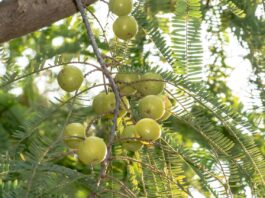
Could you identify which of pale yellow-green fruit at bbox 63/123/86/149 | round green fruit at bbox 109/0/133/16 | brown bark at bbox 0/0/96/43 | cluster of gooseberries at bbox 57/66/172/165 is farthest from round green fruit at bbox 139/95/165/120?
brown bark at bbox 0/0/96/43

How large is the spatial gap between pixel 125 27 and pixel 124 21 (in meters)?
0.02

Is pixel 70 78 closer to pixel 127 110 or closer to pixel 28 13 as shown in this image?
pixel 127 110

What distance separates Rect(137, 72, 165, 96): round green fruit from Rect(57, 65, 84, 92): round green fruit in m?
0.12

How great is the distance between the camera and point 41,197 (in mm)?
1079

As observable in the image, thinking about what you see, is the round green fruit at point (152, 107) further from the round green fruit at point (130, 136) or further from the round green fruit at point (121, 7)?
the round green fruit at point (121, 7)

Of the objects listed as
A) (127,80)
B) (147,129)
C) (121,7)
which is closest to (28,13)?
(121,7)

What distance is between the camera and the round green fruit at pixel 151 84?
130 centimetres

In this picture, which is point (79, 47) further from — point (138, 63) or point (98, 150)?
point (98, 150)

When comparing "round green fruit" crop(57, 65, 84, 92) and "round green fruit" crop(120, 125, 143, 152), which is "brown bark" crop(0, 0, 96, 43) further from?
"round green fruit" crop(120, 125, 143, 152)

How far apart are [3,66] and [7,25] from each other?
0.34 ft

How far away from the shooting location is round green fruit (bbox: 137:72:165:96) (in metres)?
1.30

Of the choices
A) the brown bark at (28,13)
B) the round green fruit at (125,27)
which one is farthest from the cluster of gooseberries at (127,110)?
the brown bark at (28,13)

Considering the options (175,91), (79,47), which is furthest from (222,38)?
(175,91)

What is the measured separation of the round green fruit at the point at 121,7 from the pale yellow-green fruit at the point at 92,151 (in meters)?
0.40
